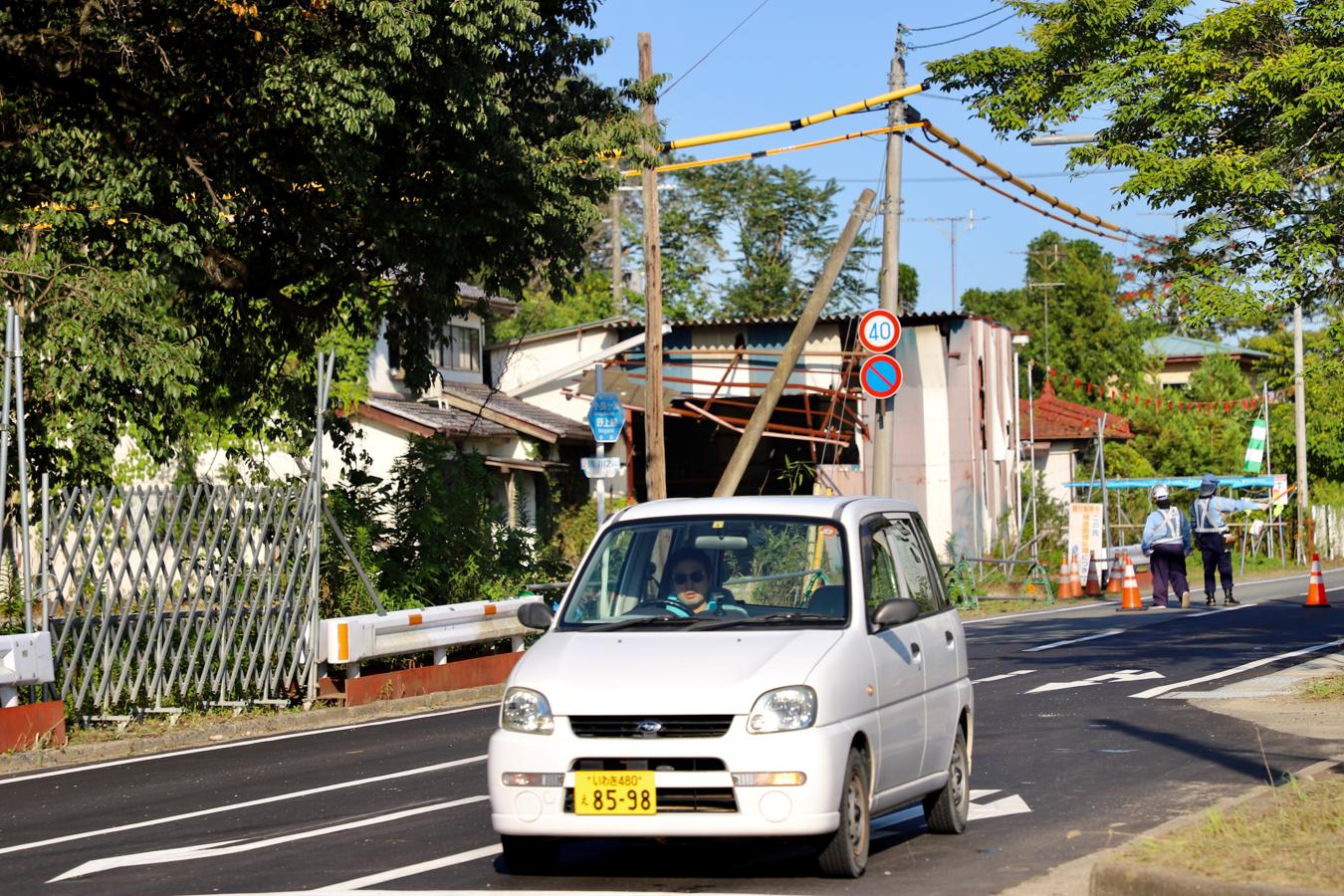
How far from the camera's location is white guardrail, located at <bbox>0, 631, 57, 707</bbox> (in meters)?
13.7

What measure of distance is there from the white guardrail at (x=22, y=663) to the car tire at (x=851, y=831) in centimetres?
831

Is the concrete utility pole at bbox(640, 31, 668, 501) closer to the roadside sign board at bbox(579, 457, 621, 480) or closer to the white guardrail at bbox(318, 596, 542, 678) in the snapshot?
the roadside sign board at bbox(579, 457, 621, 480)

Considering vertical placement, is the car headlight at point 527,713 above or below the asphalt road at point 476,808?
above

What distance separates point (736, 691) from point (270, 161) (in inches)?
468

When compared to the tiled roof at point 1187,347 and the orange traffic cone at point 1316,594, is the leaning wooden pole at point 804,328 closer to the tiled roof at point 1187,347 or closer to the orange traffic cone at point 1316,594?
the orange traffic cone at point 1316,594

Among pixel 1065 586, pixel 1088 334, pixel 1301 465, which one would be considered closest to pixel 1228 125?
pixel 1065 586

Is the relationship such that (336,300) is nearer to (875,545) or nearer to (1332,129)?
(1332,129)

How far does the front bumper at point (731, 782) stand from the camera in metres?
7.26

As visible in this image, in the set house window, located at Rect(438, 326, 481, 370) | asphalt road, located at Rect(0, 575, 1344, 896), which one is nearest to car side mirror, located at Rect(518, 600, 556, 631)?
asphalt road, located at Rect(0, 575, 1344, 896)

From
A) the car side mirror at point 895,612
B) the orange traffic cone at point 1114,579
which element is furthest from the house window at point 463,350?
the car side mirror at point 895,612

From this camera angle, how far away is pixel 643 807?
7285 mm

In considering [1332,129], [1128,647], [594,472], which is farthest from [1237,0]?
[594,472]

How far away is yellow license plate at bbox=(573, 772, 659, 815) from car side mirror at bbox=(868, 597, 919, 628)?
1.46 metres

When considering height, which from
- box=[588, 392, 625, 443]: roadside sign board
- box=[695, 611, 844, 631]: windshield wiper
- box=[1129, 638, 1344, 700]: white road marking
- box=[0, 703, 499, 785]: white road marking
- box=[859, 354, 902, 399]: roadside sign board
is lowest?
box=[0, 703, 499, 785]: white road marking
